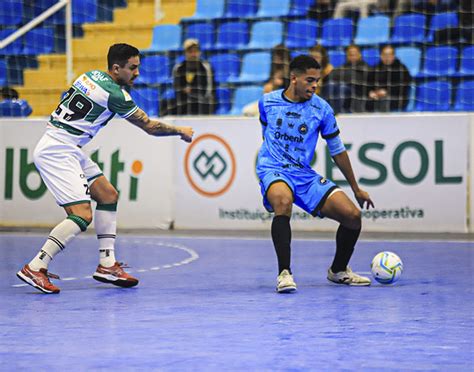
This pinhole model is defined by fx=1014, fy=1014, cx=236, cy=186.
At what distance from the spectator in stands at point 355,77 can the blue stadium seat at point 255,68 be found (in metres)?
1.94

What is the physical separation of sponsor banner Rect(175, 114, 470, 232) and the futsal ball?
5.13 metres

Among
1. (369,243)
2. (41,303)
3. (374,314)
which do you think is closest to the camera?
(374,314)

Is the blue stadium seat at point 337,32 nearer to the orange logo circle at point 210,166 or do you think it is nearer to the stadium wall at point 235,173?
the stadium wall at point 235,173

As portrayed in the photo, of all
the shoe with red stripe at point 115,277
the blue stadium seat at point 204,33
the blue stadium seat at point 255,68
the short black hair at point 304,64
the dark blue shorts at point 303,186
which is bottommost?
the shoe with red stripe at point 115,277

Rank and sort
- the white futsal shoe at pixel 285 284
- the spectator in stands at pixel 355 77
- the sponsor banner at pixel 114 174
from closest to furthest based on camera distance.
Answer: the white futsal shoe at pixel 285 284 → the sponsor banner at pixel 114 174 → the spectator in stands at pixel 355 77

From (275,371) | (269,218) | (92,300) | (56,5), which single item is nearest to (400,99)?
(269,218)

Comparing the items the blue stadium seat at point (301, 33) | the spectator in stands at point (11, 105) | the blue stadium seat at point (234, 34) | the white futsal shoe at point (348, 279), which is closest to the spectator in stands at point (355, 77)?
the blue stadium seat at point (301, 33)

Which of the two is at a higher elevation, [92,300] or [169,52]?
[169,52]

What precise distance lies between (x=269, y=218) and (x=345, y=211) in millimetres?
5538

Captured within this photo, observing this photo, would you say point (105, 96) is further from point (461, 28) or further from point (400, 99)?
point (461, 28)

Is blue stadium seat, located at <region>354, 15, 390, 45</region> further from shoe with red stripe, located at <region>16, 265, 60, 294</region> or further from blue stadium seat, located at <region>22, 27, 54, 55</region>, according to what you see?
shoe with red stripe, located at <region>16, 265, 60, 294</region>

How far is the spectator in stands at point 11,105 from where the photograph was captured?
50.6 ft

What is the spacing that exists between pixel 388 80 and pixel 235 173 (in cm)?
262

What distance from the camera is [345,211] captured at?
8.27 meters
